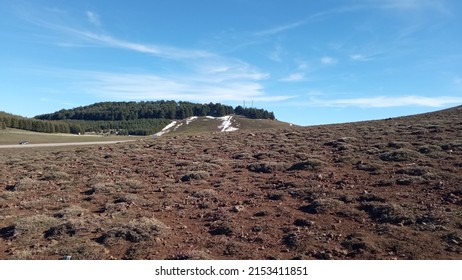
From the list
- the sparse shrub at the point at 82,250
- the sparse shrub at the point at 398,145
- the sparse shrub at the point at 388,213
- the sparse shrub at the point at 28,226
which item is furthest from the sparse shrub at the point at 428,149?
the sparse shrub at the point at 28,226

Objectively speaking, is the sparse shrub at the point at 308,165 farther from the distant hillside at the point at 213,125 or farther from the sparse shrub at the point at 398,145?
the distant hillside at the point at 213,125

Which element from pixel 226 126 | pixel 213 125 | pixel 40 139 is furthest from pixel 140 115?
pixel 40 139

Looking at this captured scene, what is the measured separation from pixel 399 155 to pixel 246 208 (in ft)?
34.7

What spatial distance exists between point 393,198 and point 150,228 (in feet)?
26.5

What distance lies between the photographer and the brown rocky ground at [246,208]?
8.70 metres

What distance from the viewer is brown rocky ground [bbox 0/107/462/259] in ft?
28.5

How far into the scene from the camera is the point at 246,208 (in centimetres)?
1212

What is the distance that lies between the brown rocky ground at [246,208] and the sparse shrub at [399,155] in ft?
0.16

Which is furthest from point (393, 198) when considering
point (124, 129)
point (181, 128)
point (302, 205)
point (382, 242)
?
point (124, 129)

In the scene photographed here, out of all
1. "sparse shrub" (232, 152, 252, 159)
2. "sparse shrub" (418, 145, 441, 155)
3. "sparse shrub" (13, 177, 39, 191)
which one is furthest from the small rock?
"sparse shrub" (418, 145, 441, 155)

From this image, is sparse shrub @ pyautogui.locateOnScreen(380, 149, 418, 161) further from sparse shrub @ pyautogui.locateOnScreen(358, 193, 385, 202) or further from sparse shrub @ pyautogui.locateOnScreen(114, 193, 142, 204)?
sparse shrub @ pyautogui.locateOnScreen(114, 193, 142, 204)

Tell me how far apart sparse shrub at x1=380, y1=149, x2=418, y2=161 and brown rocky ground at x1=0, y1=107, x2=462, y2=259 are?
50 mm

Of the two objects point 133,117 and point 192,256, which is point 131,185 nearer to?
point 192,256
